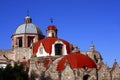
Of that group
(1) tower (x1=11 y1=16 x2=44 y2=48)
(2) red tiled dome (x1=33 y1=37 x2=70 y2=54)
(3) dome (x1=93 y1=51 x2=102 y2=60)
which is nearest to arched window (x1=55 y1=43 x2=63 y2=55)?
(2) red tiled dome (x1=33 y1=37 x2=70 y2=54)

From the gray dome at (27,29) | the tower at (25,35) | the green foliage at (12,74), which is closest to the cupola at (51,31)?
the tower at (25,35)

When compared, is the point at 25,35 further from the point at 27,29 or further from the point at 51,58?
the point at 51,58

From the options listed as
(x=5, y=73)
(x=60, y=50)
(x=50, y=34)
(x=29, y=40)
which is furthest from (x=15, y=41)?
(x=5, y=73)

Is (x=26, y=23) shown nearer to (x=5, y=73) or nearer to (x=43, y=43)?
(x=43, y=43)

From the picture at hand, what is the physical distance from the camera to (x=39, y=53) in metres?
54.2

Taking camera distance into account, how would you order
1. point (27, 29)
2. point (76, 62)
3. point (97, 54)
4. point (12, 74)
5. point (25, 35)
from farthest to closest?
point (27, 29), point (25, 35), point (97, 54), point (12, 74), point (76, 62)

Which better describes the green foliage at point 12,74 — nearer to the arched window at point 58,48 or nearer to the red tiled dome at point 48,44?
the red tiled dome at point 48,44

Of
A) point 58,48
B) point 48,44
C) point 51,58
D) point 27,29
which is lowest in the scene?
point 51,58

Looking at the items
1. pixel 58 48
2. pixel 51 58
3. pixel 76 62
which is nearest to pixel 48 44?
pixel 58 48

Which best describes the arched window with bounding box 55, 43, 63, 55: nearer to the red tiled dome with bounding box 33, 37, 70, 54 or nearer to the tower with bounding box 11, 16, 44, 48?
the red tiled dome with bounding box 33, 37, 70, 54

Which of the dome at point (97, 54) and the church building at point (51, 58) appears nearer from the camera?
the church building at point (51, 58)

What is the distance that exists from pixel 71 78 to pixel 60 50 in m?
10.5

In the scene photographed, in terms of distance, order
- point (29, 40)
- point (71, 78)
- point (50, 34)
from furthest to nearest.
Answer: point (29, 40) < point (50, 34) < point (71, 78)

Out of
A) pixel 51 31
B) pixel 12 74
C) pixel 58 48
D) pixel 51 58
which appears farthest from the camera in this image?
pixel 51 31
